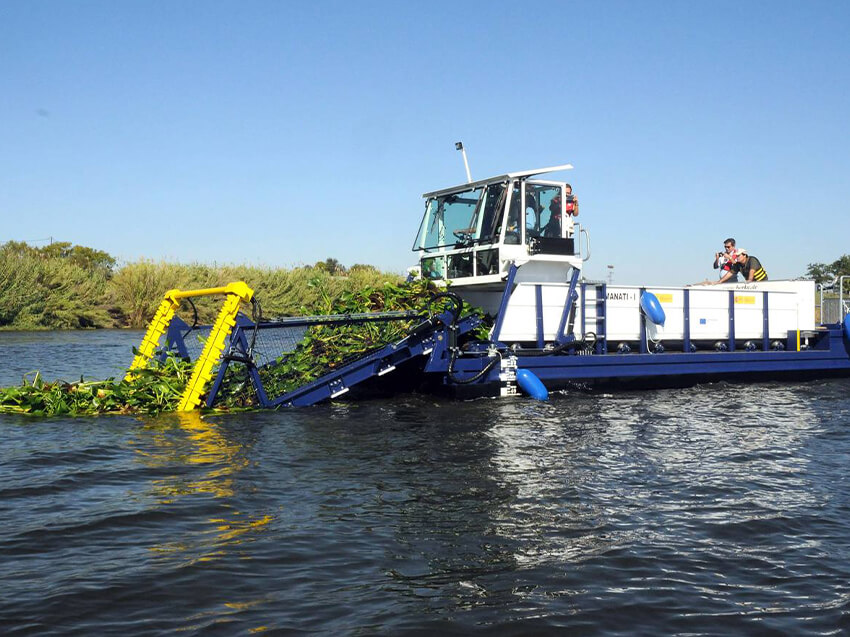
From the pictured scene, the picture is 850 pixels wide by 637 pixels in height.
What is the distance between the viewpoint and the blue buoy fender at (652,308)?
14.5 meters

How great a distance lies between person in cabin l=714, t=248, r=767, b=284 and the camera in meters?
17.5

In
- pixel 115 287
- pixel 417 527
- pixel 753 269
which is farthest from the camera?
pixel 115 287

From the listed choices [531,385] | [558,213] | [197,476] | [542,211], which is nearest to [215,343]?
[197,476]

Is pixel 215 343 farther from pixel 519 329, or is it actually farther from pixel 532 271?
pixel 532 271

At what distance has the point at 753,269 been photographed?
17516mm

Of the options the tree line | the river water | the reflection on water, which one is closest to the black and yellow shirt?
the river water

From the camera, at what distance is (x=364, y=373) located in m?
11.9

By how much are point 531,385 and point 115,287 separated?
1224 inches

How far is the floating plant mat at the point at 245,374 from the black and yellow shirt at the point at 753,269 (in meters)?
8.37

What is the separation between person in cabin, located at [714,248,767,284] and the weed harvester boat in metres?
0.38

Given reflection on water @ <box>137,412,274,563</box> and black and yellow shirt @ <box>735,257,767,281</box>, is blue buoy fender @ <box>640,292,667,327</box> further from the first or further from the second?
reflection on water @ <box>137,412,274,563</box>

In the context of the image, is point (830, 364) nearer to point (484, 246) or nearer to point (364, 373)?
point (484, 246)

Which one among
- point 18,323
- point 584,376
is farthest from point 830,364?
point 18,323

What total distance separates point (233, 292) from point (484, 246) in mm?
4871
